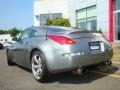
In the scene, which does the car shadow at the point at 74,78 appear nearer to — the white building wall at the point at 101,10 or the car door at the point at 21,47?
the car door at the point at 21,47

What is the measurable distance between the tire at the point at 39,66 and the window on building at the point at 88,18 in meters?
17.9

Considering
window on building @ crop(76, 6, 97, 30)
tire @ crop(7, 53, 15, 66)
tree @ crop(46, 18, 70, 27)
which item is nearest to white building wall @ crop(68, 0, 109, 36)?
window on building @ crop(76, 6, 97, 30)

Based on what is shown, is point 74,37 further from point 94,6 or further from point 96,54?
point 94,6

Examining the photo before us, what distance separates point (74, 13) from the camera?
28.5 meters

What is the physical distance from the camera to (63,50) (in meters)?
6.33

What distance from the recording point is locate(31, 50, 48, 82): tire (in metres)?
6.58

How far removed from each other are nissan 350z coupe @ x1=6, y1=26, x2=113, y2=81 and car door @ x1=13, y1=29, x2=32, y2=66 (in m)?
0.39

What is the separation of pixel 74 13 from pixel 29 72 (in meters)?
20.7

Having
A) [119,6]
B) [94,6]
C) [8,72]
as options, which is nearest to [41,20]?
[94,6]

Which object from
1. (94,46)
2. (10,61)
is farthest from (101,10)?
(94,46)

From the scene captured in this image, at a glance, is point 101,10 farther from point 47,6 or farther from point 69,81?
point 47,6

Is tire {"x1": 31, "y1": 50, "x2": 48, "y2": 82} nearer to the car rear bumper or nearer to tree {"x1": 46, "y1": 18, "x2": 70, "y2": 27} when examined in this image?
the car rear bumper

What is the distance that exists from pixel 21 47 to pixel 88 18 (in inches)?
711

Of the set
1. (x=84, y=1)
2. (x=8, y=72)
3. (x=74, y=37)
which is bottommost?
(x=8, y=72)
